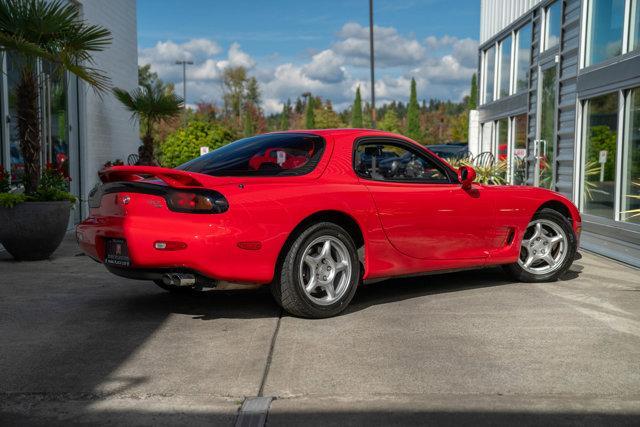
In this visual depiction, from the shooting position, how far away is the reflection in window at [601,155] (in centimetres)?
1094

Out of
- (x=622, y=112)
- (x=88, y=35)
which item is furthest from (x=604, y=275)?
(x=88, y=35)

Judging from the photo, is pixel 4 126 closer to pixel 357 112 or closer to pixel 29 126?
pixel 29 126

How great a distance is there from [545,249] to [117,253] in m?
4.06

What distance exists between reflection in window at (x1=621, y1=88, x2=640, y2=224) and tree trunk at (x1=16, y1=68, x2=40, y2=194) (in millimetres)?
7520

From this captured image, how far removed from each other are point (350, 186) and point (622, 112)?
637 centimetres

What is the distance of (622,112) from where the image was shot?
10.5m

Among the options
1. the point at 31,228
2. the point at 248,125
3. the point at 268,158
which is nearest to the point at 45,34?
the point at 31,228

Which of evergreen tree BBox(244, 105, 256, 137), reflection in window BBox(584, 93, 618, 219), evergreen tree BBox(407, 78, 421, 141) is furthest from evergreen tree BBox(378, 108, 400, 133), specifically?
reflection in window BBox(584, 93, 618, 219)

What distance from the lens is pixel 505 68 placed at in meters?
18.5

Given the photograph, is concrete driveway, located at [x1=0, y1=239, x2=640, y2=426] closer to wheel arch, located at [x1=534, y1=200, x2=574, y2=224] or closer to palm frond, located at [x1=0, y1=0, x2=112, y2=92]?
wheel arch, located at [x1=534, y1=200, x2=574, y2=224]

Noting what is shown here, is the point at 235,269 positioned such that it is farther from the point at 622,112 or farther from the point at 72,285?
the point at 622,112

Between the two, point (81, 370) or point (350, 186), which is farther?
point (350, 186)

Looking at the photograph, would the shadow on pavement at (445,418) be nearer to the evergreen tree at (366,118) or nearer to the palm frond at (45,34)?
the palm frond at (45,34)

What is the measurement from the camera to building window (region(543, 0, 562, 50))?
13.9 metres
